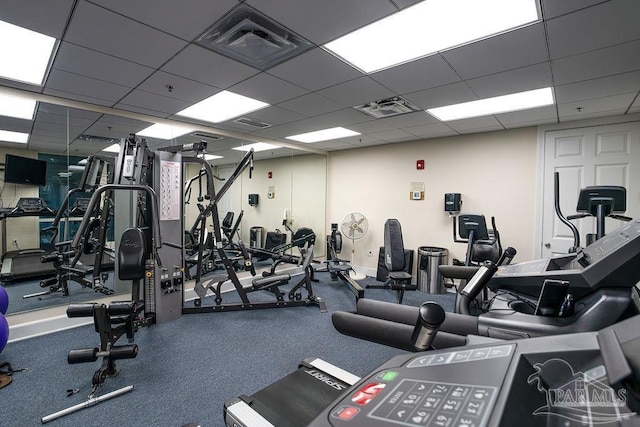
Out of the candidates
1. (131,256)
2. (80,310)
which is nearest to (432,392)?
(80,310)

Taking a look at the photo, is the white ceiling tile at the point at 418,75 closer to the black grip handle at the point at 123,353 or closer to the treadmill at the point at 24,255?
the black grip handle at the point at 123,353

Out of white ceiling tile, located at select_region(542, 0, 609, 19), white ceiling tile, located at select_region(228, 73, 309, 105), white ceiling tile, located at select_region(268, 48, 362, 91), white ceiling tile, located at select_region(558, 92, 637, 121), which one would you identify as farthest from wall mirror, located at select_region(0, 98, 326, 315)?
white ceiling tile, located at select_region(558, 92, 637, 121)

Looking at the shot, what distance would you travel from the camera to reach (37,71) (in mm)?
2570

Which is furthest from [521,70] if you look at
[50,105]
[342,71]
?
[50,105]

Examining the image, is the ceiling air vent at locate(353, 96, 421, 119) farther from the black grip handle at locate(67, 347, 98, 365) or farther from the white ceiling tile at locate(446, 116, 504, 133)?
the black grip handle at locate(67, 347, 98, 365)

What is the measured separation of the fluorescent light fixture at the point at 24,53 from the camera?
2053mm

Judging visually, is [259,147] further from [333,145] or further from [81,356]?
[81,356]

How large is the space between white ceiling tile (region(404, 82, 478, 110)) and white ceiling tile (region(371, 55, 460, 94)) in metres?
0.12

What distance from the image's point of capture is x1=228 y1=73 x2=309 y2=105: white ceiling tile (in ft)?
8.93

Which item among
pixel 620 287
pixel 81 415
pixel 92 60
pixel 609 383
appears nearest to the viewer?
pixel 609 383

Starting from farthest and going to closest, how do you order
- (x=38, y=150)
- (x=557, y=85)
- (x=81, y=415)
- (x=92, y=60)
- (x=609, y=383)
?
1. (x=38, y=150)
2. (x=557, y=85)
3. (x=92, y=60)
4. (x=81, y=415)
5. (x=609, y=383)

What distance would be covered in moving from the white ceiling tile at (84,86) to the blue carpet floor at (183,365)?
2.50 meters

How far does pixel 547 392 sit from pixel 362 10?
76.8 inches

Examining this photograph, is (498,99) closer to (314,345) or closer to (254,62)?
(254,62)
